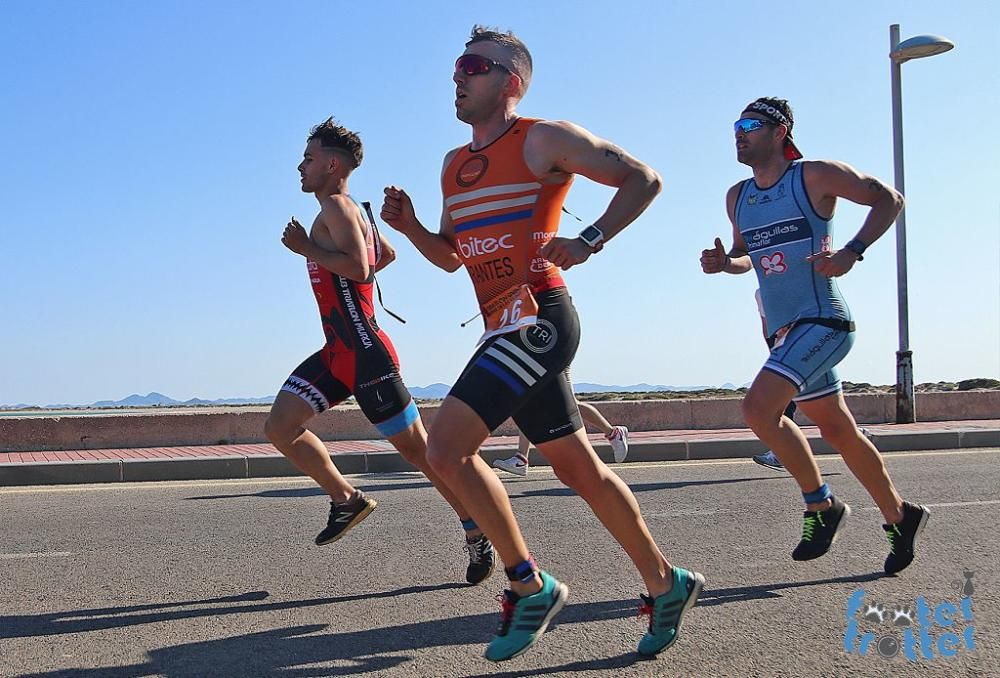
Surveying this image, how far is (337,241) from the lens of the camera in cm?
523

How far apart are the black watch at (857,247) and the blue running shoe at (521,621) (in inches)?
87.2

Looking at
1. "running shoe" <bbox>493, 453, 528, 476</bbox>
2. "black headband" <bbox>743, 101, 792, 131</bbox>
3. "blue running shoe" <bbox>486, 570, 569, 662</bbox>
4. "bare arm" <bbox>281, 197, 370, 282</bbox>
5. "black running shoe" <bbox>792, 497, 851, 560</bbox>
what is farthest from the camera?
"running shoe" <bbox>493, 453, 528, 476</bbox>

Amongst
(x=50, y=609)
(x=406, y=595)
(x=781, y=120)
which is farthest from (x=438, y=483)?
(x=781, y=120)

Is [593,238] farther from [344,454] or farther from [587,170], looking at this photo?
[344,454]

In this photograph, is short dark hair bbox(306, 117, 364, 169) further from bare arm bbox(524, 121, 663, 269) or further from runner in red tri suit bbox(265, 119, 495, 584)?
bare arm bbox(524, 121, 663, 269)

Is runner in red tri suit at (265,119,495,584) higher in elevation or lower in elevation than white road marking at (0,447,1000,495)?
higher

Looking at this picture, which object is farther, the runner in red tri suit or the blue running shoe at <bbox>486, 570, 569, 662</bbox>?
the runner in red tri suit

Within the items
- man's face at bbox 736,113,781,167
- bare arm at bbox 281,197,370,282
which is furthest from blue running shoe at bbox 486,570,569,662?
man's face at bbox 736,113,781,167

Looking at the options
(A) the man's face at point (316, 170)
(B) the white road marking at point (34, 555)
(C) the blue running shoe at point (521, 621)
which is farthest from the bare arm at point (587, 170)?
(B) the white road marking at point (34, 555)

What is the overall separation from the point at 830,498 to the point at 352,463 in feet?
21.6

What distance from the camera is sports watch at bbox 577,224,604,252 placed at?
11.5 ft

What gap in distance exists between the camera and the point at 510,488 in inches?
345

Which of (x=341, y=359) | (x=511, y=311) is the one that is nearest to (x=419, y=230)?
(x=511, y=311)

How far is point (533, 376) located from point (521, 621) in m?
0.74
